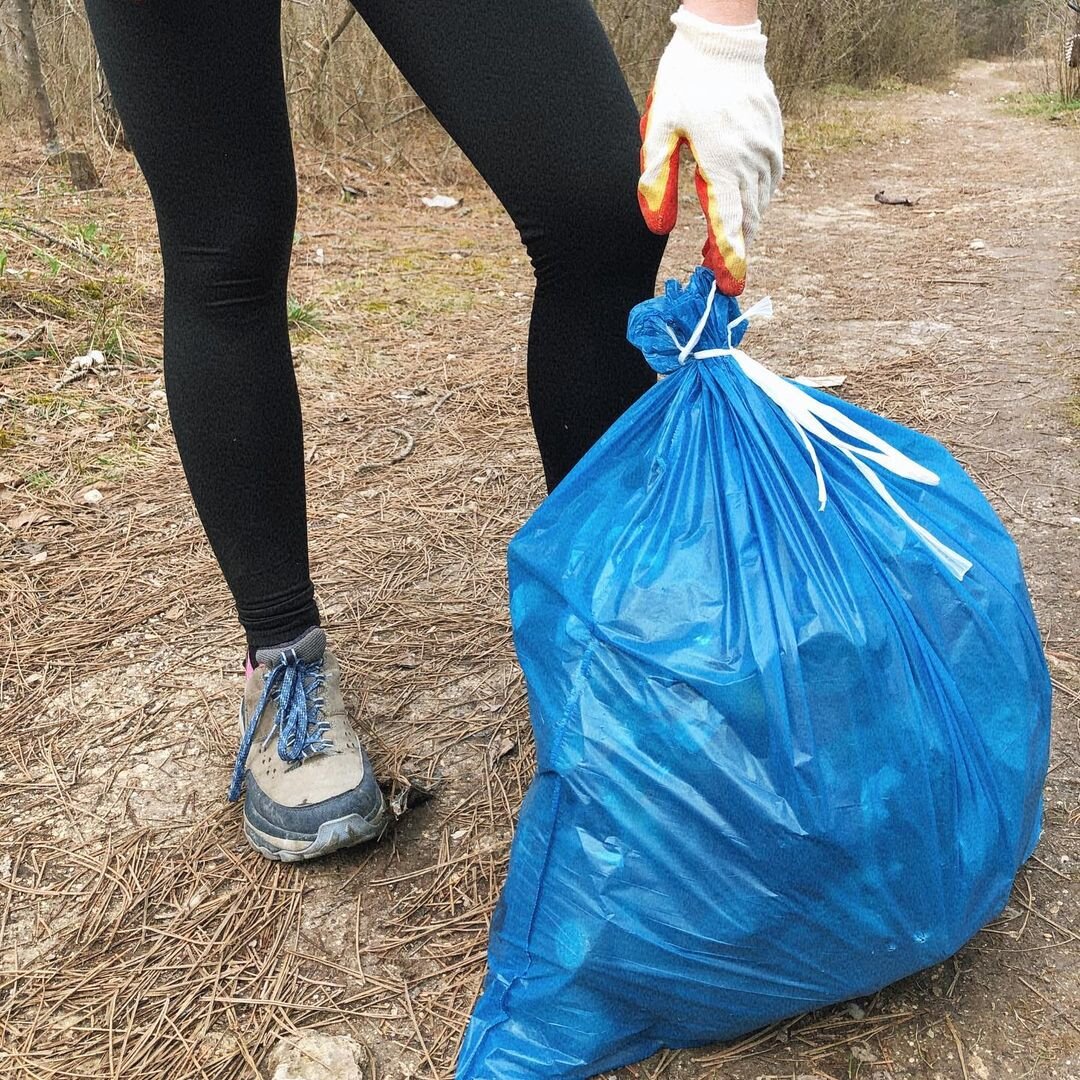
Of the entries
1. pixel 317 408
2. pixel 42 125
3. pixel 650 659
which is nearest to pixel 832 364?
pixel 317 408

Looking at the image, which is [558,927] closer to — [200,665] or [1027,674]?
[1027,674]

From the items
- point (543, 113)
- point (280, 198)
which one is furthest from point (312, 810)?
point (543, 113)

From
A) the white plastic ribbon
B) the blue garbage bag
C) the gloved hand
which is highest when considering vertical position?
the gloved hand

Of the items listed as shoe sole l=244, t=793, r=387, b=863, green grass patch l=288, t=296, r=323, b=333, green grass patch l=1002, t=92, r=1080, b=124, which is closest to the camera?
shoe sole l=244, t=793, r=387, b=863

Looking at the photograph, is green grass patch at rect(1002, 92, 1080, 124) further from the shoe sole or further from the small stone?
the small stone

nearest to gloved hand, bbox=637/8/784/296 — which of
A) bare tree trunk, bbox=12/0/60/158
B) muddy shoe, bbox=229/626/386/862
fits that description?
muddy shoe, bbox=229/626/386/862

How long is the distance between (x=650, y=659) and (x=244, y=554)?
0.55 meters

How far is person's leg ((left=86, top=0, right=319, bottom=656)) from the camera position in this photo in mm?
965

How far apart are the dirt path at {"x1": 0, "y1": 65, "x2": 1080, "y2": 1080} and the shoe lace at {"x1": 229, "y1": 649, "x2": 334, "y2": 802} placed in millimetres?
125

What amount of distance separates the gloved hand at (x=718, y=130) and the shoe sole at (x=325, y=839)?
71cm

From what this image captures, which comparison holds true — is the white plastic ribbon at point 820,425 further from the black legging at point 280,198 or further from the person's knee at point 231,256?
the person's knee at point 231,256

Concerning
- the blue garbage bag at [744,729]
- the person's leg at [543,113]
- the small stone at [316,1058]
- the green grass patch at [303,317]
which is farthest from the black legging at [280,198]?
the green grass patch at [303,317]

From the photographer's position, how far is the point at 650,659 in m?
0.84

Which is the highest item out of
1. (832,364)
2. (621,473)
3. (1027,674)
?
(621,473)
